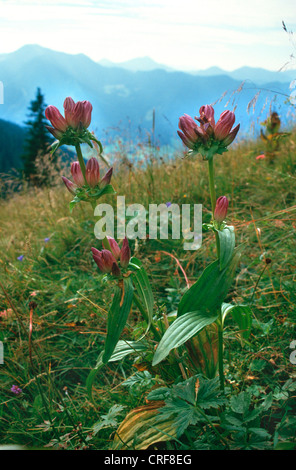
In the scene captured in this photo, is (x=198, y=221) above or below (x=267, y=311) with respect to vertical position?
above

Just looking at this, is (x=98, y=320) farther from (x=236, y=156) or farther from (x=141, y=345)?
(x=236, y=156)

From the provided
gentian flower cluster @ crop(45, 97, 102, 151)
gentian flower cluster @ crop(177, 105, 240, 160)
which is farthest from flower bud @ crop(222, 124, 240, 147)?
gentian flower cluster @ crop(45, 97, 102, 151)

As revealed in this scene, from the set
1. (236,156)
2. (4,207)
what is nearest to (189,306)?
(236,156)

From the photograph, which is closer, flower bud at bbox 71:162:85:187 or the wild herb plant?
the wild herb plant

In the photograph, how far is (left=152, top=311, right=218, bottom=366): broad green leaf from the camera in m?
1.15

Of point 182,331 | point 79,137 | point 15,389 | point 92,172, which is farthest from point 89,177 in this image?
point 15,389

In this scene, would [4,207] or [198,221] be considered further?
[4,207]

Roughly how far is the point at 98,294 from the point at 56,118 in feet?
3.87

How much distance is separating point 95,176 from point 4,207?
4.33 m

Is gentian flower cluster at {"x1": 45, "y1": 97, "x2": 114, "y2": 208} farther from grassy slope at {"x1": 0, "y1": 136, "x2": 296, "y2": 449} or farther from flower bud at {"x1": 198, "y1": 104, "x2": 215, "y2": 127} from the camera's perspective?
grassy slope at {"x1": 0, "y1": 136, "x2": 296, "y2": 449}

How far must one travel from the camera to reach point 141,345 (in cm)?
145

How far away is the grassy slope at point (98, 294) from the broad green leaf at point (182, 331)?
0.38 metres

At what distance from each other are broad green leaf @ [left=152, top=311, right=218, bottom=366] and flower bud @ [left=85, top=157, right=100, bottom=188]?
52 centimetres

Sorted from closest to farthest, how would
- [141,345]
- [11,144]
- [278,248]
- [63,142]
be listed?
[63,142] < [141,345] < [278,248] < [11,144]
